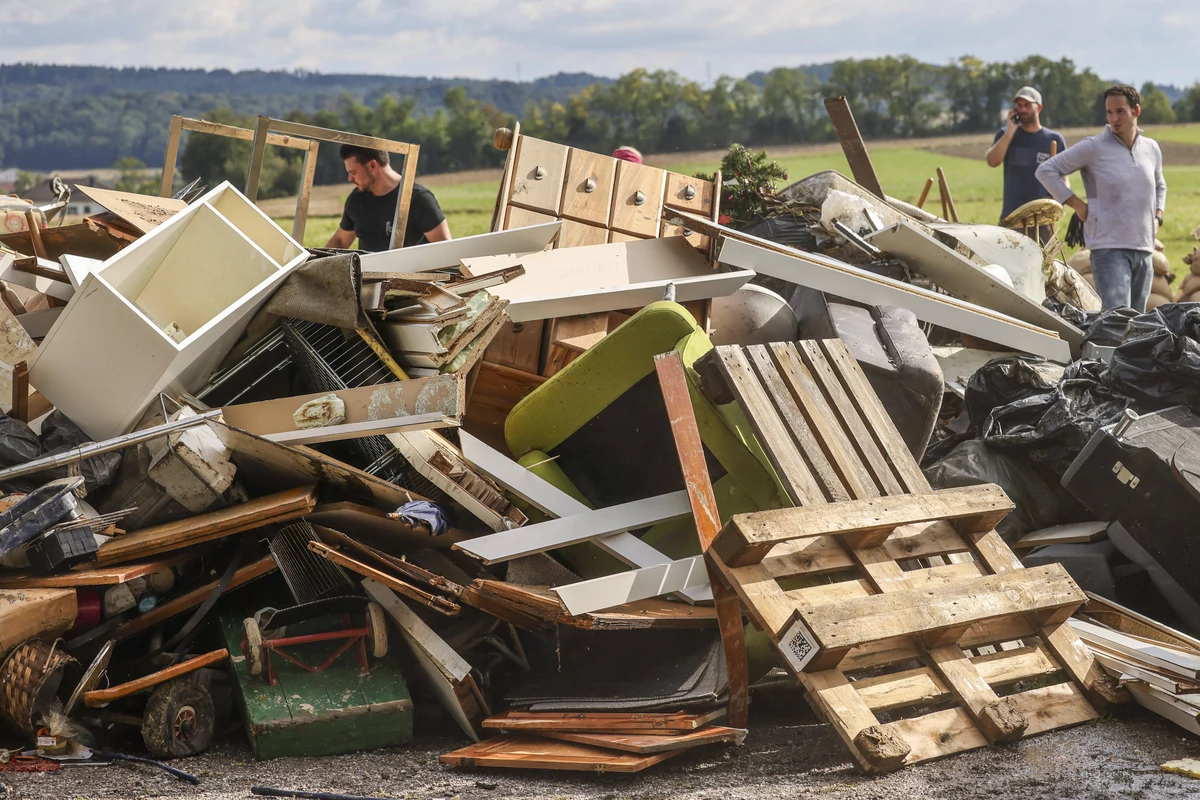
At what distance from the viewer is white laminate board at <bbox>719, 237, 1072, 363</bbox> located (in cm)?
481

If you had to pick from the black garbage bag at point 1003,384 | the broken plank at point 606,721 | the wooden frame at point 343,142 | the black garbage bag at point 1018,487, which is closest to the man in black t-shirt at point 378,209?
the wooden frame at point 343,142

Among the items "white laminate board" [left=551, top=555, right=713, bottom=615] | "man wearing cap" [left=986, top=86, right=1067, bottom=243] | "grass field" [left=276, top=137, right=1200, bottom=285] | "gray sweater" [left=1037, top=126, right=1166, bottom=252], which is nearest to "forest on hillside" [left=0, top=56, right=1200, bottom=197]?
"grass field" [left=276, top=137, right=1200, bottom=285]

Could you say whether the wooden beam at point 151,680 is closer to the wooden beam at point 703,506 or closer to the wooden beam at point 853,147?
the wooden beam at point 703,506

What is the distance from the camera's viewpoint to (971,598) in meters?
3.23

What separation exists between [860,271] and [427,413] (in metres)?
2.36

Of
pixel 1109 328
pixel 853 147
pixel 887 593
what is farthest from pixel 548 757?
pixel 853 147

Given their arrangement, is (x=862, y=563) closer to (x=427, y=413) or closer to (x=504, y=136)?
(x=427, y=413)

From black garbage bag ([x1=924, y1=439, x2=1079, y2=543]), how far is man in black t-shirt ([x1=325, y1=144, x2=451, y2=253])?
3.00 meters

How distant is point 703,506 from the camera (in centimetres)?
348

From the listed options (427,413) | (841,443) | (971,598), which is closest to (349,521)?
(427,413)

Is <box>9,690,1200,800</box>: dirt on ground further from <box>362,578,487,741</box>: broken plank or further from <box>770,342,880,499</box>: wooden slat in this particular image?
<box>770,342,880,499</box>: wooden slat

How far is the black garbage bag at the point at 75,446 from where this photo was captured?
367 centimetres

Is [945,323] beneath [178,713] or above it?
above

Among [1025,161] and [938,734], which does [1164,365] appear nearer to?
[938,734]
